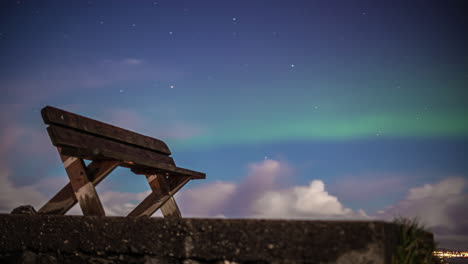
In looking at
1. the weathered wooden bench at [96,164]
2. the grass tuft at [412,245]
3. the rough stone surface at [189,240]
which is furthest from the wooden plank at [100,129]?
the grass tuft at [412,245]

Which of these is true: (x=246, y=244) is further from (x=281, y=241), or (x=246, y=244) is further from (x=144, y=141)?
(x=144, y=141)

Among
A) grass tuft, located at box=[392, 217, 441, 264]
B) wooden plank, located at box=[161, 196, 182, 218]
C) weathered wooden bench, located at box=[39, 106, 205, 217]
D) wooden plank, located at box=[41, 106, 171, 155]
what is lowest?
grass tuft, located at box=[392, 217, 441, 264]

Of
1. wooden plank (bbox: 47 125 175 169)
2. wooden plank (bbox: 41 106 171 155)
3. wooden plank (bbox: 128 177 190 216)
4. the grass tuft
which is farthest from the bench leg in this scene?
the grass tuft

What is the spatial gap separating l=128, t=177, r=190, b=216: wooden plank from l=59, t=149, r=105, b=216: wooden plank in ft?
2.85

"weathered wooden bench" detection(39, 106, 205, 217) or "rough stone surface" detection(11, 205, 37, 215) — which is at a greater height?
"weathered wooden bench" detection(39, 106, 205, 217)

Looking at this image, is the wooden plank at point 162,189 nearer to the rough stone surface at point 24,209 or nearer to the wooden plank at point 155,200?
the wooden plank at point 155,200

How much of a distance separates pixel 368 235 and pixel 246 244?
65 cm

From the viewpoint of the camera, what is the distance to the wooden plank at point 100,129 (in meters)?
3.22

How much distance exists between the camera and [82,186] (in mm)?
3090

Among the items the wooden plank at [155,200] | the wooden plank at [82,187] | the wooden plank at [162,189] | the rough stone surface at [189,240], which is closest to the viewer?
the rough stone surface at [189,240]

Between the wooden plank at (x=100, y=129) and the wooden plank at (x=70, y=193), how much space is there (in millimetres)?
405

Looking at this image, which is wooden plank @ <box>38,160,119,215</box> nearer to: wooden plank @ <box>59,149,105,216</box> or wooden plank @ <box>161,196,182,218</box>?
wooden plank @ <box>59,149,105,216</box>

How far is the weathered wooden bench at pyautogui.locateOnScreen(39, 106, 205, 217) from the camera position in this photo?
121 inches

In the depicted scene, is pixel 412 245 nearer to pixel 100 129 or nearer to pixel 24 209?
pixel 100 129
